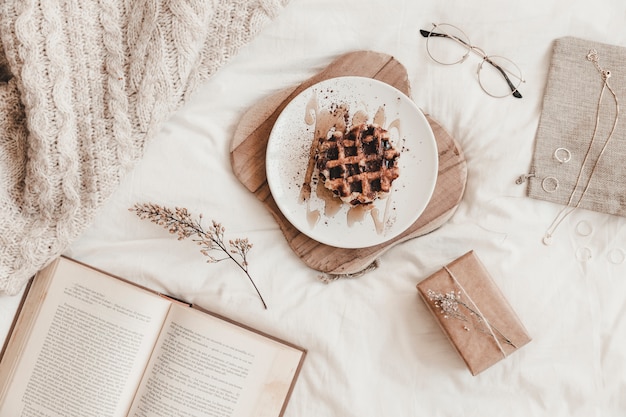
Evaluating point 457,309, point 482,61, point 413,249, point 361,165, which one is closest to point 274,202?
point 361,165

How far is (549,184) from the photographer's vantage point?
1.31 m

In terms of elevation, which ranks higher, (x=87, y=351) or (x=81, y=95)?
(x=81, y=95)

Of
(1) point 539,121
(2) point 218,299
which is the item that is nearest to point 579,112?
(1) point 539,121

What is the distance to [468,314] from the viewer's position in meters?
1.22

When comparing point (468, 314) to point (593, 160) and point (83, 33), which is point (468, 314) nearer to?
point (593, 160)

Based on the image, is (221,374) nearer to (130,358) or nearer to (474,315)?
(130,358)

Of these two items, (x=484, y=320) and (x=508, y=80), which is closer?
(x=484, y=320)

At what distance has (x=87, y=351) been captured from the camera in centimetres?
130

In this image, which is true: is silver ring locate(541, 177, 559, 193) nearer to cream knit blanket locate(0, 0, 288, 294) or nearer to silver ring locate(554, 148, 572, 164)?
silver ring locate(554, 148, 572, 164)

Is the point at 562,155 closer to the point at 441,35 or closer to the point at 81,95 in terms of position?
the point at 441,35

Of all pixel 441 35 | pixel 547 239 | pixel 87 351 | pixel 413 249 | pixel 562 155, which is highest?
pixel 441 35

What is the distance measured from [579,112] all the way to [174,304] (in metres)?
1.05

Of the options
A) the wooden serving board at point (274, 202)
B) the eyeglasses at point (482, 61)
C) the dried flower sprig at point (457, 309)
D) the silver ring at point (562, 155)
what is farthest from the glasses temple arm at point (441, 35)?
the dried flower sprig at point (457, 309)

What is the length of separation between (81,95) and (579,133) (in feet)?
3.75
